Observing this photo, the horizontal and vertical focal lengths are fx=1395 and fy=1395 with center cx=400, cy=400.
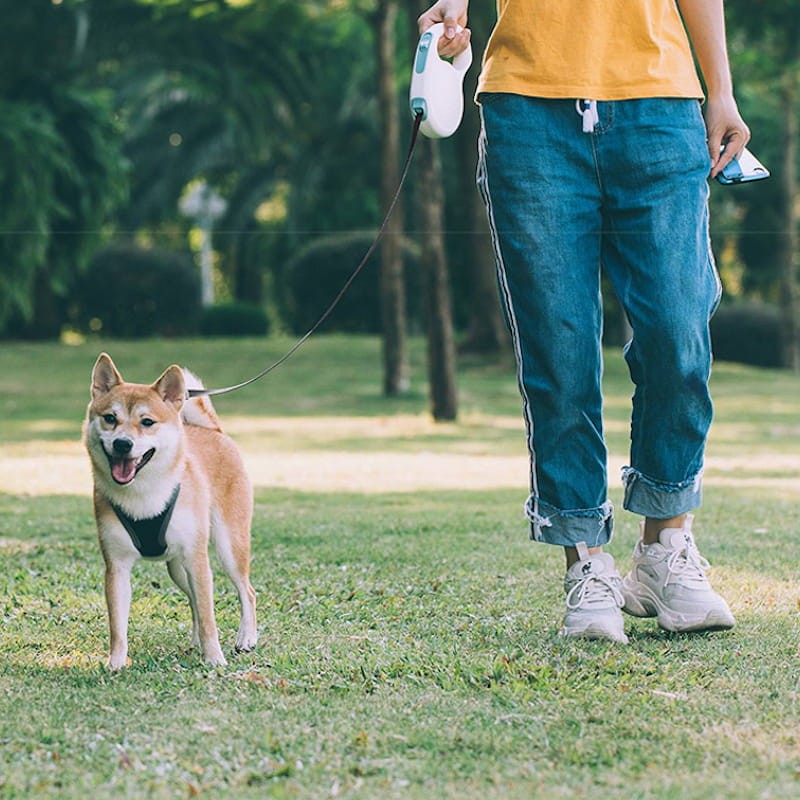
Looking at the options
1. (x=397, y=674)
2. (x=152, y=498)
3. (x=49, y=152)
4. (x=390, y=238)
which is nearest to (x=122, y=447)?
(x=152, y=498)

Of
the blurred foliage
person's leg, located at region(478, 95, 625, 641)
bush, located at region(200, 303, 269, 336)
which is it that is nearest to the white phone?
person's leg, located at region(478, 95, 625, 641)

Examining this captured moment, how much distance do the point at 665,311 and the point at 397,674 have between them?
1.24 meters

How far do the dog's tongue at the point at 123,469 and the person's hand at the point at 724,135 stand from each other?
188cm

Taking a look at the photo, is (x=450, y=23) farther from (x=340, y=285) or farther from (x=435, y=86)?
(x=340, y=285)

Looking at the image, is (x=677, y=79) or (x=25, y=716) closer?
(x=25, y=716)

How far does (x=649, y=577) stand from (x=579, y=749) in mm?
1210

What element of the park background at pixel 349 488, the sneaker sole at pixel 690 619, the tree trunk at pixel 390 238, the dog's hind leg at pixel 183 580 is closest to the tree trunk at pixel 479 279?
the park background at pixel 349 488

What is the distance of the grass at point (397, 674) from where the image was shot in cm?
285

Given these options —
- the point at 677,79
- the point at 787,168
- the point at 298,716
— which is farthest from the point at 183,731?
the point at 787,168

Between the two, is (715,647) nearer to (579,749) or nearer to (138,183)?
(579,749)

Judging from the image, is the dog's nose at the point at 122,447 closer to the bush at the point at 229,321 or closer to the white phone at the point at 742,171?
the white phone at the point at 742,171

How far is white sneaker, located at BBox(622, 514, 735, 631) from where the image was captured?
3.96 metres

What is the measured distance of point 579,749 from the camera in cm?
295

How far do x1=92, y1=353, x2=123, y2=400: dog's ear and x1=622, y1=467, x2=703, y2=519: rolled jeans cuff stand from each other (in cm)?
157
